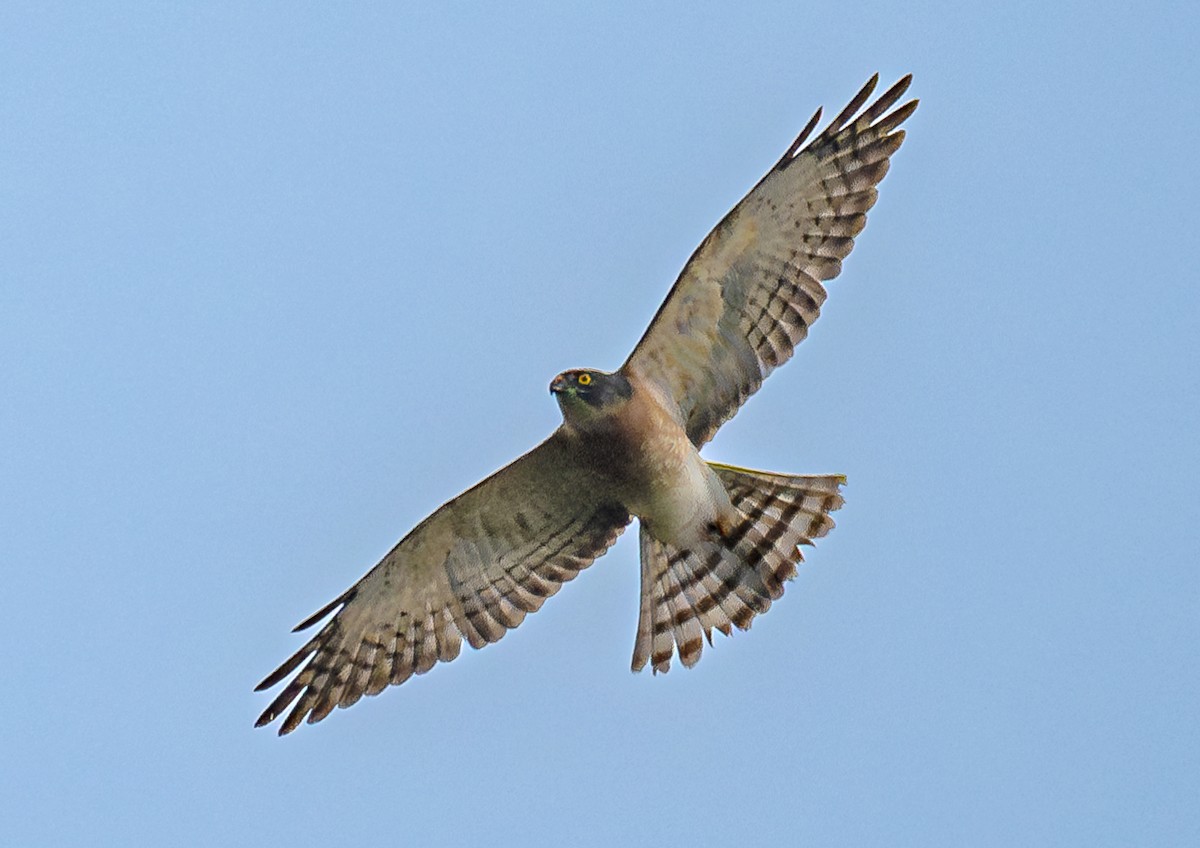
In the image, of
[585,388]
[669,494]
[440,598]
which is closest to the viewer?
[585,388]

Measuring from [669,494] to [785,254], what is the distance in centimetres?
174

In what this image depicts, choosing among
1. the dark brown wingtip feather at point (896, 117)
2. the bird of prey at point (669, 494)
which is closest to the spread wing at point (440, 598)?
the bird of prey at point (669, 494)

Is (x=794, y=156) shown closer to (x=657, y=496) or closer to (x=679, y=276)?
(x=679, y=276)

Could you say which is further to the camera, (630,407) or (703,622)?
(703,622)

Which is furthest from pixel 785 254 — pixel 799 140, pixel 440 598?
pixel 440 598

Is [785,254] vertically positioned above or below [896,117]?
below

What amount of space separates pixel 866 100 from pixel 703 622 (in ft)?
12.0

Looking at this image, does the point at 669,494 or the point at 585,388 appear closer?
the point at 585,388

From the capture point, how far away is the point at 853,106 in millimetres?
13953

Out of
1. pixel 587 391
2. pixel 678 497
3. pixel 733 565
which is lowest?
pixel 733 565

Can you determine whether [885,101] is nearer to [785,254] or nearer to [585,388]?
[785,254]

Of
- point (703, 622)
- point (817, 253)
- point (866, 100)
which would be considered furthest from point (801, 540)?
point (866, 100)

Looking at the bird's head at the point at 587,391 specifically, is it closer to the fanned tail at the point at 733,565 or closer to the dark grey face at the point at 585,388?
the dark grey face at the point at 585,388

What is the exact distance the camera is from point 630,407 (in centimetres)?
1357
